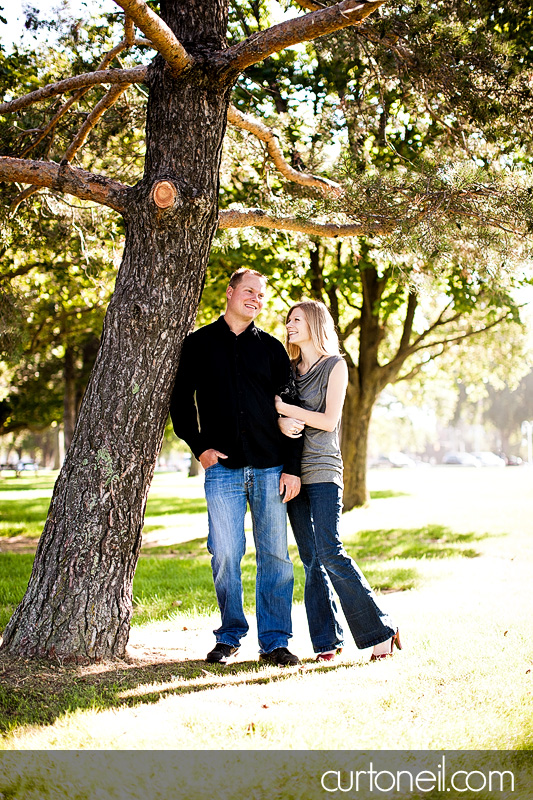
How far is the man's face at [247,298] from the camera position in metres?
4.55

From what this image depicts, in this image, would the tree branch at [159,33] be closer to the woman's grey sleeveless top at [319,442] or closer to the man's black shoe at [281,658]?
the woman's grey sleeveless top at [319,442]

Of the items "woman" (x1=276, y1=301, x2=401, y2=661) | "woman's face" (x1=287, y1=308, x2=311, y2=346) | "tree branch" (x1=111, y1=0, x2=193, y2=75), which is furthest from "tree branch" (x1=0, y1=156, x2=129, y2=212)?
"woman" (x1=276, y1=301, x2=401, y2=661)

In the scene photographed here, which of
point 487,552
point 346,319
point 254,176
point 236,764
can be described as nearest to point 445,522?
point 487,552

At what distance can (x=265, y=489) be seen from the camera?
441 cm

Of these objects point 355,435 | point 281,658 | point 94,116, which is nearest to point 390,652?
point 281,658

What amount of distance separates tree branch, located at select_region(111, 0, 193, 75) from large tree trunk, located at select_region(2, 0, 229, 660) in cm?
16

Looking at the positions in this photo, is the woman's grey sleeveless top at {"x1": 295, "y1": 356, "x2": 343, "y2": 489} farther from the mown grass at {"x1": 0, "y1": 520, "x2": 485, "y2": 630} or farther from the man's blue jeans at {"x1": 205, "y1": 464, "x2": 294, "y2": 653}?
the mown grass at {"x1": 0, "y1": 520, "x2": 485, "y2": 630}

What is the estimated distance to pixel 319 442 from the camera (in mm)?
4488

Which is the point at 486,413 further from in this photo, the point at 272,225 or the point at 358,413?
the point at 272,225

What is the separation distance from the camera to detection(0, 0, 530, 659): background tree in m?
4.11

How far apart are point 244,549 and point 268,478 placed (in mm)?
485

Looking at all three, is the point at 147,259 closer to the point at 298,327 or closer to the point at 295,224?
the point at 298,327

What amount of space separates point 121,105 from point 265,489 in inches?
178

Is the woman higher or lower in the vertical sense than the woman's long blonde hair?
lower
